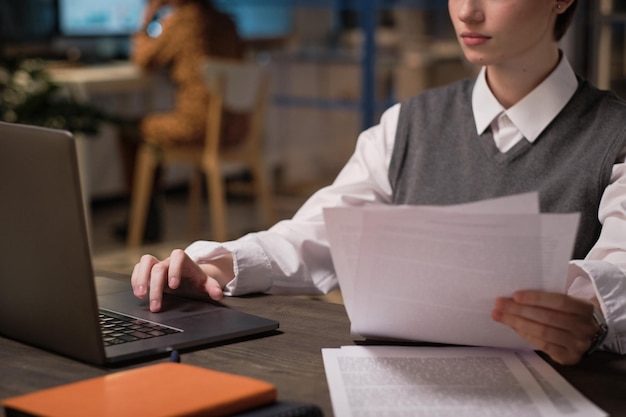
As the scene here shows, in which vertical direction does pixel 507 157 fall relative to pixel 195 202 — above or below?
above

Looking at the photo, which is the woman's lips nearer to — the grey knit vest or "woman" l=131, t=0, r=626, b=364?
"woman" l=131, t=0, r=626, b=364

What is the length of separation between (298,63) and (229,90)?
725 millimetres

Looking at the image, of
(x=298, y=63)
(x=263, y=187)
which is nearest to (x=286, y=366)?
(x=263, y=187)

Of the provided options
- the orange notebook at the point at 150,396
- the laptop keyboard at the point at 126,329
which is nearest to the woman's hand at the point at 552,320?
the orange notebook at the point at 150,396

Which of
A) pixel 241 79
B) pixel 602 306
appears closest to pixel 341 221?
pixel 602 306

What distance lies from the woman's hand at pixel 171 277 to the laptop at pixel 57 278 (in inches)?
2.1

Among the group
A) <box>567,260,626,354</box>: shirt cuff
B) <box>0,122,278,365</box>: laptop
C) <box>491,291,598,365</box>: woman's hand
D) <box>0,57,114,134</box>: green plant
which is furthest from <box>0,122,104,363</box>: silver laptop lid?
<box>0,57,114,134</box>: green plant

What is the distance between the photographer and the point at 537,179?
1.49 meters

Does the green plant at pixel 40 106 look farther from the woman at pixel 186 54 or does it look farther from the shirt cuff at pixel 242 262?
the shirt cuff at pixel 242 262

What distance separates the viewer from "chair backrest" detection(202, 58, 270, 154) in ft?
14.1

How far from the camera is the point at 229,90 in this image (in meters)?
4.35

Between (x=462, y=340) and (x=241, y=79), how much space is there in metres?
3.37

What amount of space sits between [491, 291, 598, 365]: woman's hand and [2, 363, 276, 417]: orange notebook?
0.83ft

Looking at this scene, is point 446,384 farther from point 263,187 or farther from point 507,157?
point 263,187
